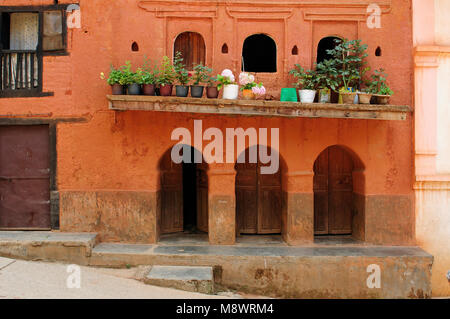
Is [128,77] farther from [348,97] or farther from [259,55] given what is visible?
[348,97]

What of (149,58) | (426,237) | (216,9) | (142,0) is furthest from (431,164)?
(142,0)

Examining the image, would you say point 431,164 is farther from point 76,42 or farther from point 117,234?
point 76,42

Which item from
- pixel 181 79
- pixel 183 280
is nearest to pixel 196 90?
pixel 181 79

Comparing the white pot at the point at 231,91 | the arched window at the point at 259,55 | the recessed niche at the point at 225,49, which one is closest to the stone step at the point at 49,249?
the white pot at the point at 231,91

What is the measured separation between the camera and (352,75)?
7605 mm

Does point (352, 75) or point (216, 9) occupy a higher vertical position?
point (216, 9)

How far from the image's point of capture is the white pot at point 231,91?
283 inches

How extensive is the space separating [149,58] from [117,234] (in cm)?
364

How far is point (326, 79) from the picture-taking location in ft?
24.8

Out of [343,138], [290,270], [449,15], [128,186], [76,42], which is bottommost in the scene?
[290,270]

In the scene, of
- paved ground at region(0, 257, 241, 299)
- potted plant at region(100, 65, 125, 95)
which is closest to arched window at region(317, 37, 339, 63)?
potted plant at region(100, 65, 125, 95)

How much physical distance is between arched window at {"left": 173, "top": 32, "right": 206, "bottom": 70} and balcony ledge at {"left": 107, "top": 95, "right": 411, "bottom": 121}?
5.19ft

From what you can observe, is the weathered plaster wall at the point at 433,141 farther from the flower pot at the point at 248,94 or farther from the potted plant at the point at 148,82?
→ the potted plant at the point at 148,82

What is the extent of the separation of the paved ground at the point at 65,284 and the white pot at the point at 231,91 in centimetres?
→ 358
